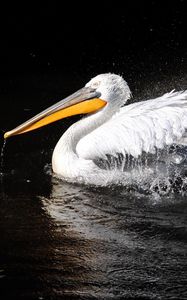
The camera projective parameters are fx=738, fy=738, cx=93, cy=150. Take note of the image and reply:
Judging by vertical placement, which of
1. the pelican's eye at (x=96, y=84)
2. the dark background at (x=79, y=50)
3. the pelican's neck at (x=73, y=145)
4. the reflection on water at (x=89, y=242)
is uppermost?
the dark background at (x=79, y=50)

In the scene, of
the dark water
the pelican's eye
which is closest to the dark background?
the pelican's eye

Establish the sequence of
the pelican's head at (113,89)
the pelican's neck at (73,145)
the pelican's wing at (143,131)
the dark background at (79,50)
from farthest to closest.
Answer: the dark background at (79,50) < the pelican's head at (113,89) < the pelican's neck at (73,145) < the pelican's wing at (143,131)

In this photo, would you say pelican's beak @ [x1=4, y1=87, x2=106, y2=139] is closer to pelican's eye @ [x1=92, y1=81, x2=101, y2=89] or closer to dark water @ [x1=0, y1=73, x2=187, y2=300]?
pelican's eye @ [x1=92, y1=81, x2=101, y2=89]

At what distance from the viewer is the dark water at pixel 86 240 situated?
4.40 m

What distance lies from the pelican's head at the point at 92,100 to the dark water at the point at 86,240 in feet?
1.39

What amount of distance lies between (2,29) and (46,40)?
2.57 ft

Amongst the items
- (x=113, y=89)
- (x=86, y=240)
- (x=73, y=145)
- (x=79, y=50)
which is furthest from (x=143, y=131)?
(x=79, y=50)

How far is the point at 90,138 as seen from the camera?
632cm

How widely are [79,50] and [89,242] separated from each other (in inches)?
270

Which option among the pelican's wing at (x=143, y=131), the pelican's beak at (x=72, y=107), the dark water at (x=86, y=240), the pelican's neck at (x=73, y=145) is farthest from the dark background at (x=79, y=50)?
the dark water at (x=86, y=240)

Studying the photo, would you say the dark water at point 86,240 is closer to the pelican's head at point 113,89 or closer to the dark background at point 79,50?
the pelican's head at point 113,89

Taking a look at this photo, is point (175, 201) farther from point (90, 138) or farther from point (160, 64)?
point (160, 64)

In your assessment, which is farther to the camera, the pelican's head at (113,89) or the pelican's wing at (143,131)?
the pelican's head at (113,89)

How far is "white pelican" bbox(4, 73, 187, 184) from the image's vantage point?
609 cm
